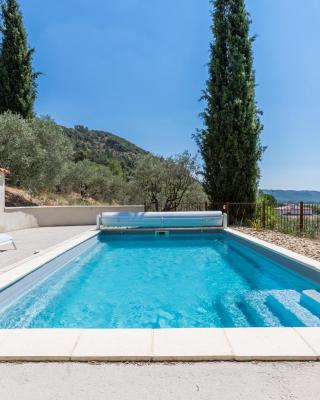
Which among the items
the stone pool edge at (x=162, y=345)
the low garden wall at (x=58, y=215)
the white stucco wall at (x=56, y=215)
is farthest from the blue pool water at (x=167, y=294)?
the low garden wall at (x=58, y=215)

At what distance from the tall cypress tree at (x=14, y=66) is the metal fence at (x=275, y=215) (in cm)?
1132

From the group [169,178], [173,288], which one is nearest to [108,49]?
[169,178]

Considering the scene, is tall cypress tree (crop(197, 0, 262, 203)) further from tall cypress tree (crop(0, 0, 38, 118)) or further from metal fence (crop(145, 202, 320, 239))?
tall cypress tree (crop(0, 0, 38, 118))

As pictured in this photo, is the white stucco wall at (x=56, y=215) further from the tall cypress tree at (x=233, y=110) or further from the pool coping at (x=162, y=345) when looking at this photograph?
the pool coping at (x=162, y=345)

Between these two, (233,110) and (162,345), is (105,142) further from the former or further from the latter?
(162,345)

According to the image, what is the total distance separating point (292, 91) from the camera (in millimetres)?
15859

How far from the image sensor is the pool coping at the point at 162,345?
8.27ft

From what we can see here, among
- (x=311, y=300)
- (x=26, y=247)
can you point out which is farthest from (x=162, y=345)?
(x=26, y=247)

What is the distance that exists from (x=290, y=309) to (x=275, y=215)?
359 inches

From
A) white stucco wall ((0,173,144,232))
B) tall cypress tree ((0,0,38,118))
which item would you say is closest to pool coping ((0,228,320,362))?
white stucco wall ((0,173,144,232))

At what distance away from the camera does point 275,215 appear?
43.0 feet

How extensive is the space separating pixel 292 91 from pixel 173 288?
45.9 ft

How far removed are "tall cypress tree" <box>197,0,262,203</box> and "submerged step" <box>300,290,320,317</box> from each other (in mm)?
10280

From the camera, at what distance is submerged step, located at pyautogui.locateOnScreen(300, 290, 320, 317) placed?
4416 mm
